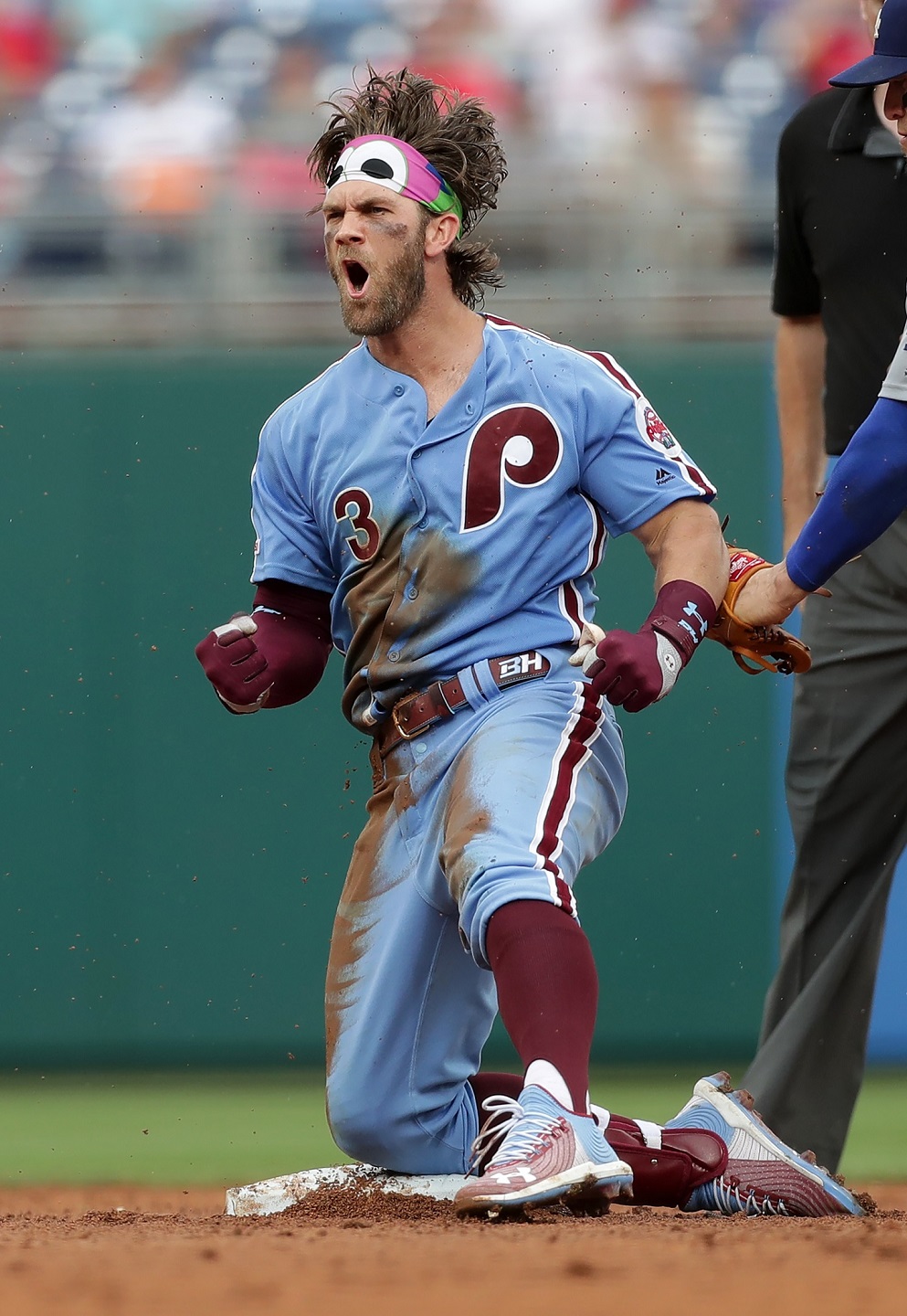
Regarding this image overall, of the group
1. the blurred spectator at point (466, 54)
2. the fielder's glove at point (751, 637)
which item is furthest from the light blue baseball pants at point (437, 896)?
the blurred spectator at point (466, 54)

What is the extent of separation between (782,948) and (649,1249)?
157cm

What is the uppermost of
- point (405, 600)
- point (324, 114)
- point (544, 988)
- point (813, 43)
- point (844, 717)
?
point (813, 43)

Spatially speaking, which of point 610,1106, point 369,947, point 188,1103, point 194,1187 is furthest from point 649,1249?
point 188,1103

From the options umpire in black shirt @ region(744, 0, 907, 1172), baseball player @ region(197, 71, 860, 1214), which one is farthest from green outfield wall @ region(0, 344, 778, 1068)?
baseball player @ region(197, 71, 860, 1214)

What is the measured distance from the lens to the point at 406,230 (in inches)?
134

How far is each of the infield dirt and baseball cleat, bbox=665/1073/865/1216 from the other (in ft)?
1.06

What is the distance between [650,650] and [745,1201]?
1005mm

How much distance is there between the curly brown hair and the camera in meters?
3.57

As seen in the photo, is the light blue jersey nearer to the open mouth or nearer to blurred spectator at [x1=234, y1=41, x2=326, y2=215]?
the open mouth

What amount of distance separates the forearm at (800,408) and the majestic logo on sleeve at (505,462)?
0.94m

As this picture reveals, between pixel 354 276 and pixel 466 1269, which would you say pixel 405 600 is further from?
pixel 466 1269

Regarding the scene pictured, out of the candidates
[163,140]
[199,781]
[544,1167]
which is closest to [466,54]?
[163,140]

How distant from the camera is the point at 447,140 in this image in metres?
3.58

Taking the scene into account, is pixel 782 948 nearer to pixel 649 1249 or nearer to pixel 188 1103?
pixel 649 1249
